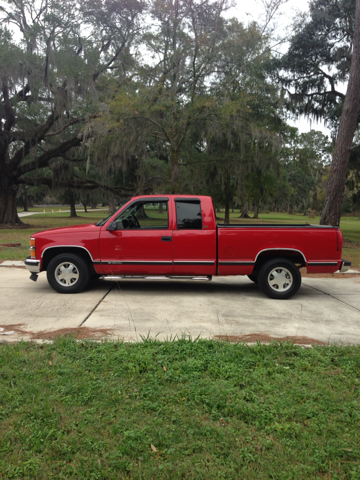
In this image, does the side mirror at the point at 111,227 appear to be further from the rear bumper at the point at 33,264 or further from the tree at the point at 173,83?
the tree at the point at 173,83

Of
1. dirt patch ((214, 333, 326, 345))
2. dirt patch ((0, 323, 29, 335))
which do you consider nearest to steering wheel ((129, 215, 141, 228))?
dirt patch ((0, 323, 29, 335))

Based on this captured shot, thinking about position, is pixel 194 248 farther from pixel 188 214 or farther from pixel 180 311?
pixel 180 311

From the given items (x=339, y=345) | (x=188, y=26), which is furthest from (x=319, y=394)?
(x=188, y=26)

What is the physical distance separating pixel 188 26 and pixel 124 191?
1232 centimetres

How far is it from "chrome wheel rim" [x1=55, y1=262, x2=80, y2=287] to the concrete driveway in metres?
0.28

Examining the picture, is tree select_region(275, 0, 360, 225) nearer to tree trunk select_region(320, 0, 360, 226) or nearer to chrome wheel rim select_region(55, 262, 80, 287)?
tree trunk select_region(320, 0, 360, 226)

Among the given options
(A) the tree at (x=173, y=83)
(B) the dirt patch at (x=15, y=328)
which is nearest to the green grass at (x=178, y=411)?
(B) the dirt patch at (x=15, y=328)

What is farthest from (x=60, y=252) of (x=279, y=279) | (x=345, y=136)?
(x=345, y=136)

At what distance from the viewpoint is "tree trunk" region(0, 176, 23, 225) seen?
85.8ft

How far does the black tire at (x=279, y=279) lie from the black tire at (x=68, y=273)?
10.1 ft

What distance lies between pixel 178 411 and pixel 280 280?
14.3ft

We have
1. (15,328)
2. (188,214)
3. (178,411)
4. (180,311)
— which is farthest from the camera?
(188,214)

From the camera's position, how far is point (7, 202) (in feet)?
87.7

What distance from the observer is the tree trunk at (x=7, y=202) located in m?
26.2
